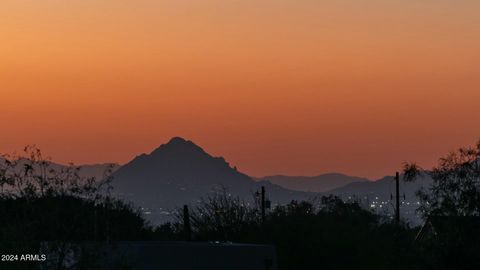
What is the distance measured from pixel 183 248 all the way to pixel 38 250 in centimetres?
1390

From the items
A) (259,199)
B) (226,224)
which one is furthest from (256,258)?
(259,199)

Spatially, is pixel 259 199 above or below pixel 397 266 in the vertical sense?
above

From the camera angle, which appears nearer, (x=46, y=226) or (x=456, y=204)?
(x=46, y=226)

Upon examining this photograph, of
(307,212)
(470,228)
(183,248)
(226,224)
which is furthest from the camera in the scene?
(226,224)

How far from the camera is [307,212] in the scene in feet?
203

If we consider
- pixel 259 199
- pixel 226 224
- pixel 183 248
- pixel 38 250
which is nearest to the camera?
pixel 38 250

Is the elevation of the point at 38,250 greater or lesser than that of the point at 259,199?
lesser

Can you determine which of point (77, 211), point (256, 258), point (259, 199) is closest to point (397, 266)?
point (256, 258)

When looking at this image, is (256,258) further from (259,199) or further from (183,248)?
(259,199)

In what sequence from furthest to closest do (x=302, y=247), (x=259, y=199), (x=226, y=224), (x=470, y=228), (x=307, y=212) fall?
(x=259, y=199), (x=226, y=224), (x=307, y=212), (x=302, y=247), (x=470, y=228)

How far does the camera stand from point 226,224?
6619 cm

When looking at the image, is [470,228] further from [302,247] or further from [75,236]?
[302,247]

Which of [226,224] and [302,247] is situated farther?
[226,224]

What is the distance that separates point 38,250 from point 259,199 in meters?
44.9
